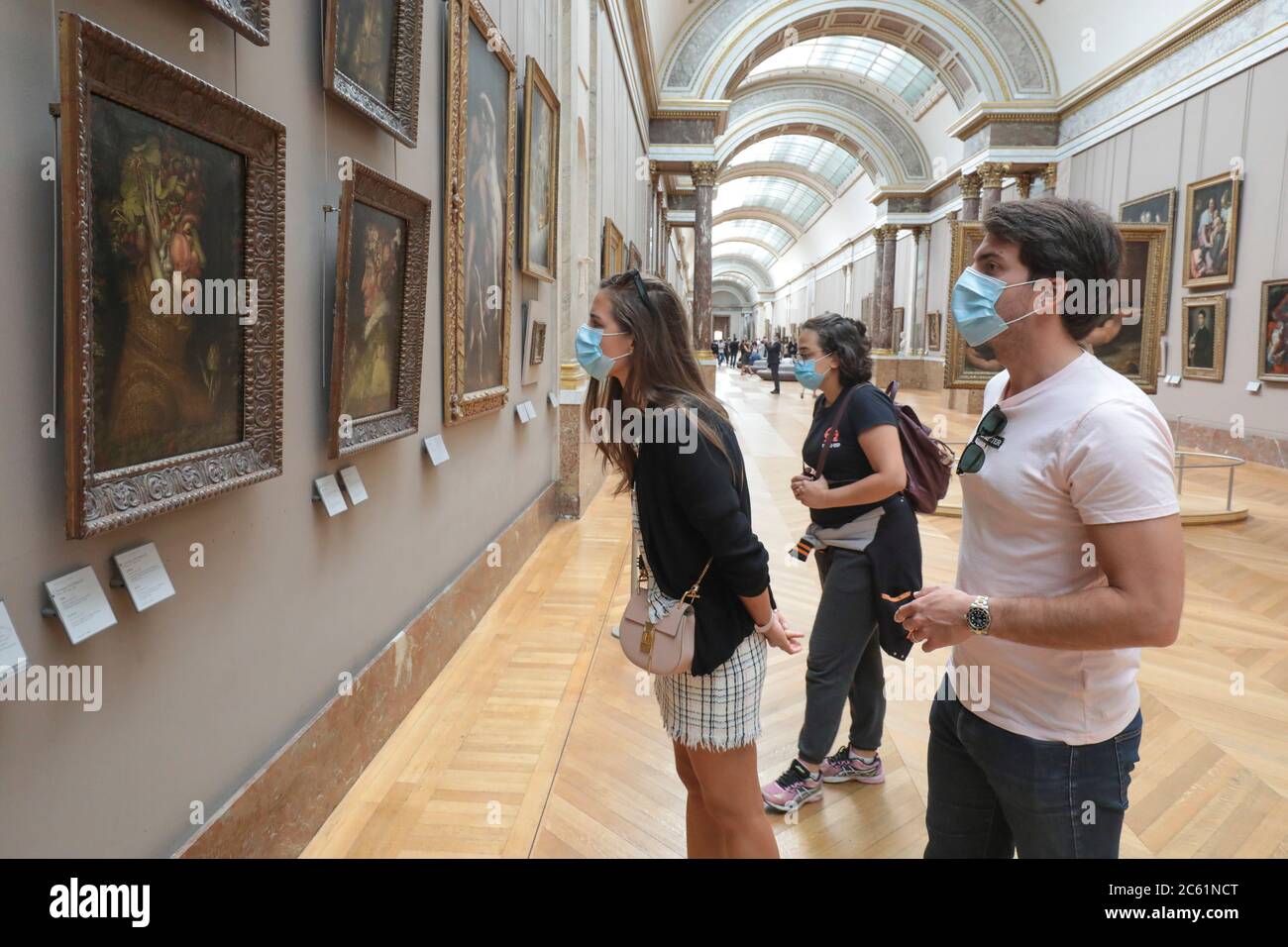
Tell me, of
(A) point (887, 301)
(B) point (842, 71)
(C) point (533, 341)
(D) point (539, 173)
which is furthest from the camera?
(A) point (887, 301)

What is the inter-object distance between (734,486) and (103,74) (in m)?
1.67

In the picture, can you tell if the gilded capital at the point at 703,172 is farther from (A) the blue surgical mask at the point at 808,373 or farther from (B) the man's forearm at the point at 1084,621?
(B) the man's forearm at the point at 1084,621

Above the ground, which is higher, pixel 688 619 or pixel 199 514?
pixel 199 514

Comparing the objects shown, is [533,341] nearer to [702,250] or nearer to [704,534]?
[704,534]

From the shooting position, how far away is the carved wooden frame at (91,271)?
5.36ft

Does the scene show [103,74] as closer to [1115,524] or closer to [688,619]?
[688,619]

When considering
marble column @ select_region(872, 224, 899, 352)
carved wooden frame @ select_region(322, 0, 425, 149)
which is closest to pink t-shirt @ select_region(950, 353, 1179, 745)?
carved wooden frame @ select_region(322, 0, 425, 149)

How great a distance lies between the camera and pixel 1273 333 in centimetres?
1237

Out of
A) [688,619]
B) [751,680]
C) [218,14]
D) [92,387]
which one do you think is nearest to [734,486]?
[688,619]

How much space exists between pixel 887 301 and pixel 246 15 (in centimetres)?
3355

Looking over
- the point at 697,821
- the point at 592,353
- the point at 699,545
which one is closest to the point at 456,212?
the point at 592,353

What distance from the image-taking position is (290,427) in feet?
9.36

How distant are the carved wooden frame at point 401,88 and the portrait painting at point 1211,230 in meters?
14.3
